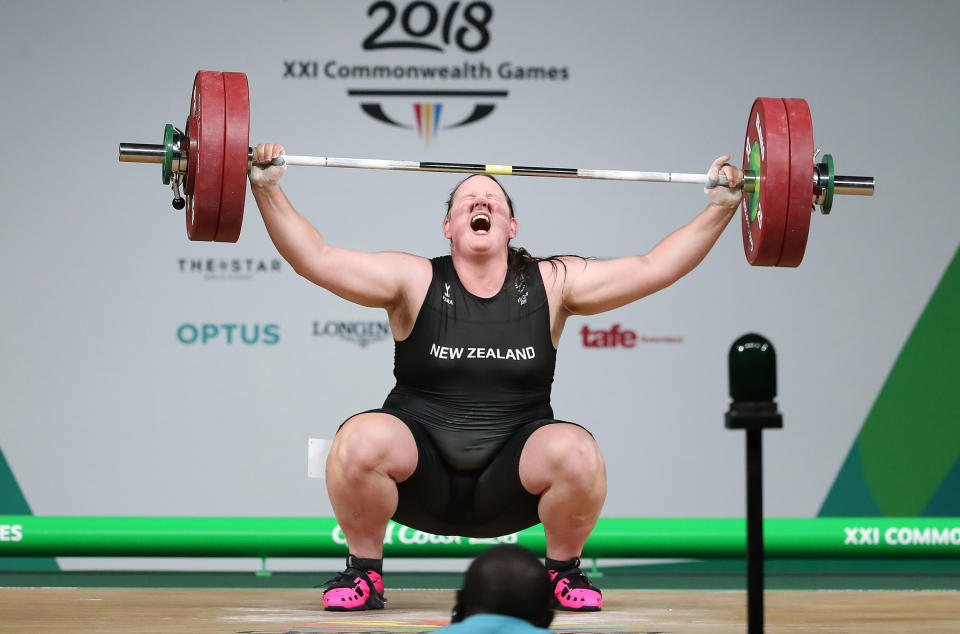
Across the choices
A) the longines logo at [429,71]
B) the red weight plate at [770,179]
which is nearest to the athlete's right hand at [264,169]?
the red weight plate at [770,179]

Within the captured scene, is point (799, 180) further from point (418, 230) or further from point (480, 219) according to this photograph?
point (418, 230)

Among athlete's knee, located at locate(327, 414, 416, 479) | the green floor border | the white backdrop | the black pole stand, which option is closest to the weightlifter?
athlete's knee, located at locate(327, 414, 416, 479)

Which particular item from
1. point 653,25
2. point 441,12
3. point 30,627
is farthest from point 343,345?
point 30,627

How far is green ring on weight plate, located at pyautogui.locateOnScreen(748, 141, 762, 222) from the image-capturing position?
256cm

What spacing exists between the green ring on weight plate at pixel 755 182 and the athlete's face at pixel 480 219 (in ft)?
1.74

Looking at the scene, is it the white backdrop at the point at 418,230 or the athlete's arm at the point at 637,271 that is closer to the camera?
the athlete's arm at the point at 637,271

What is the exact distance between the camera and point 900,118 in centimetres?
444

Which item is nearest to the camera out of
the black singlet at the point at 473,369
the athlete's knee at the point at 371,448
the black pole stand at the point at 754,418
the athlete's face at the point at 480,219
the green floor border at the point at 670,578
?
the black pole stand at the point at 754,418

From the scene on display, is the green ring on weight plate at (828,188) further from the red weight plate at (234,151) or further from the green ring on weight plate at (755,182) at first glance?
the red weight plate at (234,151)

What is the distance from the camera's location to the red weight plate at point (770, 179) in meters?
2.48

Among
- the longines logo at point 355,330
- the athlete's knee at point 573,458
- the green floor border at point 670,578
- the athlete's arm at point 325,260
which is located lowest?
the green floor border at point 670,578

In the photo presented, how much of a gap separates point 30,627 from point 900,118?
3623 millimetres

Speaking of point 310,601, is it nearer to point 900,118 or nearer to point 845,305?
point 845,305

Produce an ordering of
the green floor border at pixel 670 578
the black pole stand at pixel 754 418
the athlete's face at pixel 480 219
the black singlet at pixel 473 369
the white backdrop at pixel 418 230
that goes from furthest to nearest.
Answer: the white backdrop at pixel 418 230 → the green floor border at pixel 670 578 → the athlete's face at pixel 480 219 → the black singlet at pixel 473 369 → the black pole stand at pixel 754 418
